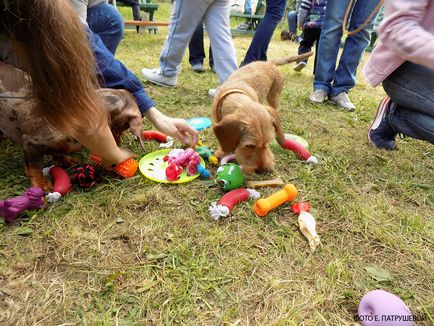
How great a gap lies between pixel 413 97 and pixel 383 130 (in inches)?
22.7

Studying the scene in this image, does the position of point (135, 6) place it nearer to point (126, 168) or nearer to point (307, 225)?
point (126, 168)

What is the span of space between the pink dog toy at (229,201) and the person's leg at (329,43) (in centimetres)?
270

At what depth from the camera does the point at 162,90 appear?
4.13 meters

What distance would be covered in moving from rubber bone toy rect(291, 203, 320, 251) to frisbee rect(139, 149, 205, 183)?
79cm

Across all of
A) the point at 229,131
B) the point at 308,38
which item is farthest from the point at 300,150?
the point at 308,38

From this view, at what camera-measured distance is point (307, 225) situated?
186cm

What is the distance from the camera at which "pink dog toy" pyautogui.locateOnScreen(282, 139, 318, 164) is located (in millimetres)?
2639

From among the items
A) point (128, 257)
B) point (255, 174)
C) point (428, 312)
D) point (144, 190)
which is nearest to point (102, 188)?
point (144, 190)

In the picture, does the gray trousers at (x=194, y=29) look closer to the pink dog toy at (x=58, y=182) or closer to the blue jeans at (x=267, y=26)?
the blue jeans at (x=267, y=26)

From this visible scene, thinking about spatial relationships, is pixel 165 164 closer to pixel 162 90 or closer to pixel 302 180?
pixel 302 180

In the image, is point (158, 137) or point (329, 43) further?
point (329, 43)

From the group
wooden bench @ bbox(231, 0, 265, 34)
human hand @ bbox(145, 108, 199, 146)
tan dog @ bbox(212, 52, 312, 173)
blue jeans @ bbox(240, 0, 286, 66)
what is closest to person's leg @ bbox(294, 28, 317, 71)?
blue jeans @ bbox(240, 0, 286, 66)

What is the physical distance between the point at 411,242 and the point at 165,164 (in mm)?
1716

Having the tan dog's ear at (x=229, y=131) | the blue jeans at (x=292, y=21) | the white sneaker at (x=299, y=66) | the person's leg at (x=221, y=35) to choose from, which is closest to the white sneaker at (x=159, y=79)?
the person's leg at (x=221, y=35)
